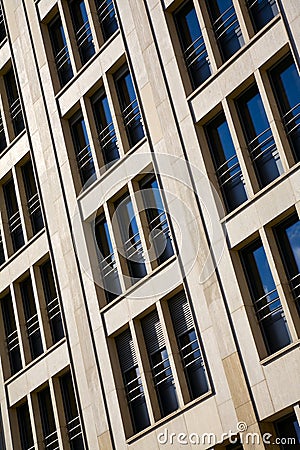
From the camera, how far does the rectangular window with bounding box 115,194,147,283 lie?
2594 centimetres

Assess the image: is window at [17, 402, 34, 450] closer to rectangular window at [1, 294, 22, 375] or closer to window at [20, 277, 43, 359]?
rectangular window at [1, 294, 22, 375]

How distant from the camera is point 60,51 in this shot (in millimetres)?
30547

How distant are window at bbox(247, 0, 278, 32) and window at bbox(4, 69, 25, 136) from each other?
→ 36.3 feet

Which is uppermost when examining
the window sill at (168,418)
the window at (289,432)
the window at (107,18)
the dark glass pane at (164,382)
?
the window at (107,18)

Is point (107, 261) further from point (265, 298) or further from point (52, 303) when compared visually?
point (265, 298)

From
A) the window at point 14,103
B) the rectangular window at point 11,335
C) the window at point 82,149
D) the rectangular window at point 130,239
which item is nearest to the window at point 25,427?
the rectangular window at point 11,335

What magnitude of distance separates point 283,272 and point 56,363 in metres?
8.86

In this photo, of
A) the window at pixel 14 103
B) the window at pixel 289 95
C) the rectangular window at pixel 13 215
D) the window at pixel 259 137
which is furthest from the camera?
the window at pixel 14 103

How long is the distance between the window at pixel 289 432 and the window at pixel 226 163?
Answer: 17.7 feet

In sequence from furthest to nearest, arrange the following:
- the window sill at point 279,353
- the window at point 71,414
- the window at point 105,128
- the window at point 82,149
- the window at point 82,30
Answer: the window at point 82,30
the window at point 82,149
the window at point 105,128
the window at point 71,414
the window sill at point 279,353

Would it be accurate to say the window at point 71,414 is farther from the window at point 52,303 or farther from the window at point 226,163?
the window at point 226,163

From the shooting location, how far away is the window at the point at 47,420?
28.1 m

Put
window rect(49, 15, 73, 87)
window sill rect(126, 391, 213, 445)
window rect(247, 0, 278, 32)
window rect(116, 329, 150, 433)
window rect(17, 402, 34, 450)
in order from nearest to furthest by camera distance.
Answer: window sill rect(126, 391, 213, 445) → window rect(247, 0, 278, 32) → window rect(116, 329, 150, 433) → window rect(17, 402, 34, 450) → window rect(49, 15, 73, 87)

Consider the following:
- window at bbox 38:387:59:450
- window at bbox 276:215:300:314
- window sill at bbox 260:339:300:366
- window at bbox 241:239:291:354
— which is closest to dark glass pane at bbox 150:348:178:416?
window at bbox 241:239:291:354
